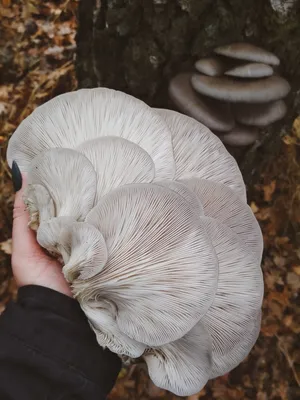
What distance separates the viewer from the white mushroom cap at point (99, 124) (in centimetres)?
202

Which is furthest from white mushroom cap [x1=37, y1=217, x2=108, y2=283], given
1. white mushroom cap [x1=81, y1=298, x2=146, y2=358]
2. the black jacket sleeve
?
the black jacket sleeve

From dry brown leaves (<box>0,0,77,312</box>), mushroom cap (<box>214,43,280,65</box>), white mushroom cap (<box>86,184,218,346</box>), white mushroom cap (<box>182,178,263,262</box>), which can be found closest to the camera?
white mushroom cap (<box>86,184,218,346</box>)

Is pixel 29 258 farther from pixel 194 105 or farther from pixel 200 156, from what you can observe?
pixel 194 105

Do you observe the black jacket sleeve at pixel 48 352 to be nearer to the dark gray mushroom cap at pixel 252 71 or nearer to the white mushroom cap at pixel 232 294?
the white mushroom cap at pixel 232 294

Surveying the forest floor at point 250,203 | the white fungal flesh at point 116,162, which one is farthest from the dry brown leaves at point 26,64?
the white fungal flesh at point 116,162

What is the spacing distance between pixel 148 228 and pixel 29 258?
2.47 ft

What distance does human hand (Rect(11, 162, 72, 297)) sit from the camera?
2.15m

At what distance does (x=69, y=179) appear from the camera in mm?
1870

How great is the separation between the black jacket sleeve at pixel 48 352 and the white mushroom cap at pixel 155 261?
1.06ft

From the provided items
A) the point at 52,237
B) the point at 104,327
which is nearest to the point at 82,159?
the point at 52,237

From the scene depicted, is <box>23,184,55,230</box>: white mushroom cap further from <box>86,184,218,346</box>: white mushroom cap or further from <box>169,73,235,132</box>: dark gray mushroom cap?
<box>169,73,235,132</box>: dark gray mushroom cap

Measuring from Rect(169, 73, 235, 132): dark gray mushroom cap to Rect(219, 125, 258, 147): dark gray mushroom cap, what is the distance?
87mm

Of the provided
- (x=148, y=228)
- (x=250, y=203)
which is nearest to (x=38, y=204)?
(x=148, y=228)

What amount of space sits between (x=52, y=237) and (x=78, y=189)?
0.69 feet
